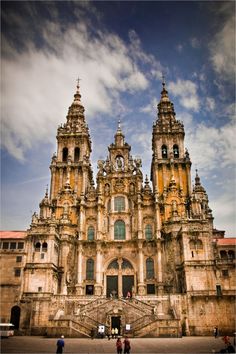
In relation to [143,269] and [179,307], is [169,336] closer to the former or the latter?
[179,307]

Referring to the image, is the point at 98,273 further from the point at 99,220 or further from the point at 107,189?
the point at 107,189

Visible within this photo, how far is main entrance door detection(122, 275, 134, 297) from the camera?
1824 inches

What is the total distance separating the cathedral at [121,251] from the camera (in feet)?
124

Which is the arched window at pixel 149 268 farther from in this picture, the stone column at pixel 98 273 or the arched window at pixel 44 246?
the arched window at pixel 44 246

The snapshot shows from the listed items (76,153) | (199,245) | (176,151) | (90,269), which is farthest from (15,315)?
(176,151)

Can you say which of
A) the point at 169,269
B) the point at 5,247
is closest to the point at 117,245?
the point at 169,269

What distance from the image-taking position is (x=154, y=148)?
186 feet

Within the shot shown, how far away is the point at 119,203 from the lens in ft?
170

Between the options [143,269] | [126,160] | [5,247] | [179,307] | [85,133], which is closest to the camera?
[179,307]

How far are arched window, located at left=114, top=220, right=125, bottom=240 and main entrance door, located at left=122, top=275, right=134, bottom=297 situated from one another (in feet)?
18.2

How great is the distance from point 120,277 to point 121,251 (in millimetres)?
3584

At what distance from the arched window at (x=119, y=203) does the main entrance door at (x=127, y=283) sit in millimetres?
9928

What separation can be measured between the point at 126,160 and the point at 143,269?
17524mm

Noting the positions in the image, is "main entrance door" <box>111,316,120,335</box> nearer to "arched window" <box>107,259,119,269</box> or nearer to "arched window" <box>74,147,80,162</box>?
"arched window" <box>107,259,119,269</box>
